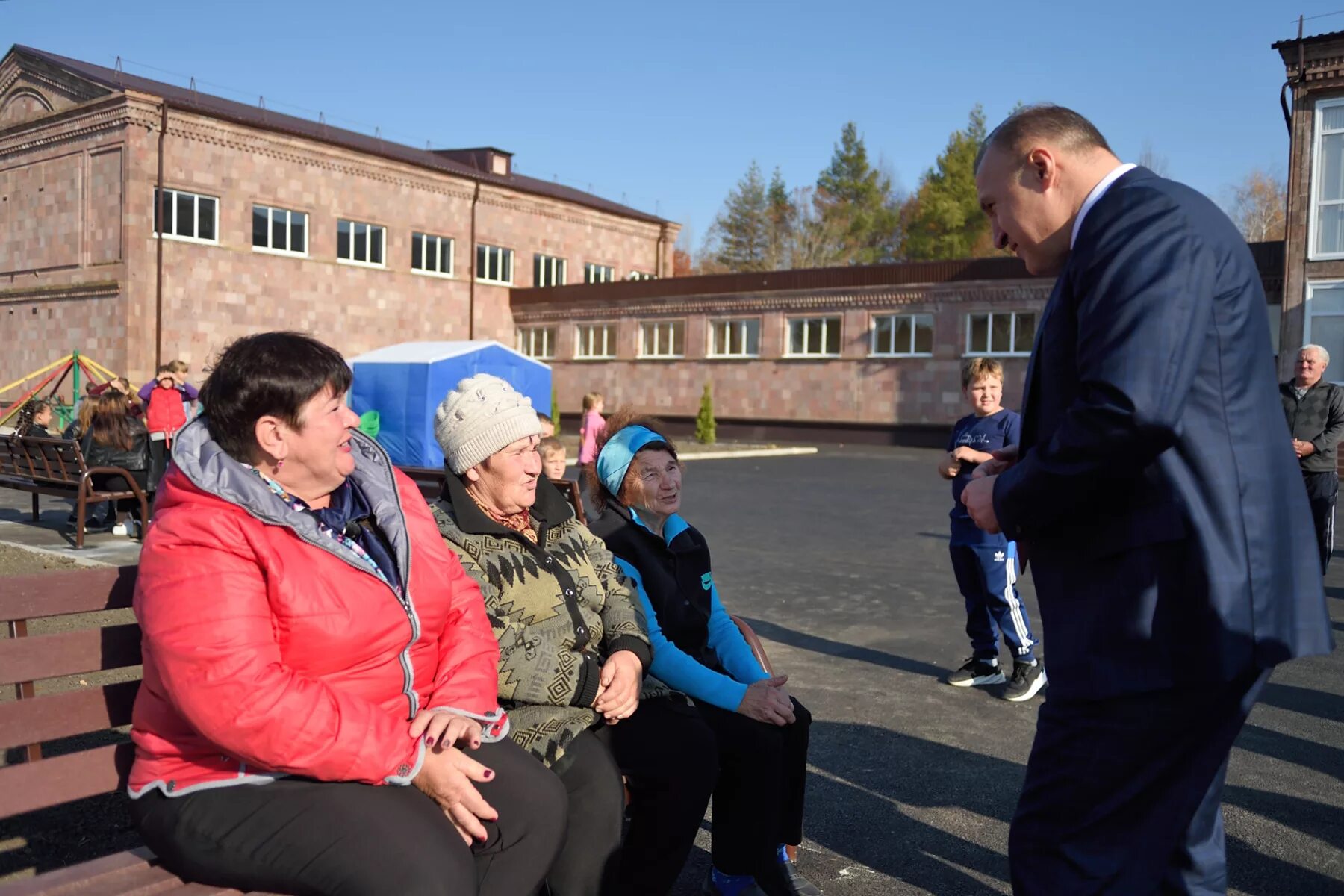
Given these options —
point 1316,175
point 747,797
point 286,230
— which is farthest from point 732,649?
point 286,230

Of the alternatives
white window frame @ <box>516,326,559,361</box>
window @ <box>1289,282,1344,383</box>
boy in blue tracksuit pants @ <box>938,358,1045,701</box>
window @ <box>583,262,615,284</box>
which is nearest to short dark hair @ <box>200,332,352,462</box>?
boy in blue tracksuit pants @ <box>938,358,1045,701</box>

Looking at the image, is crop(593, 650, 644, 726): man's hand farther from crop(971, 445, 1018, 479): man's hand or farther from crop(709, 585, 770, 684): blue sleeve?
crop(971, 445, 1018, 479): man's hand

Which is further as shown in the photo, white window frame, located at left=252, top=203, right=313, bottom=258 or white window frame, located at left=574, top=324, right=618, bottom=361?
white window frame, located at left=574, top=324, right=618, bottom=361

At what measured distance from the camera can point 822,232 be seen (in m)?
70.2

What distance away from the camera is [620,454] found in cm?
419

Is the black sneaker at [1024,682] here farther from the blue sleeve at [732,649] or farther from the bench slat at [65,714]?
the bench slat at [65,714]

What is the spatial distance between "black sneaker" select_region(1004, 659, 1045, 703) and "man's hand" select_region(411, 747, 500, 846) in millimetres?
4038

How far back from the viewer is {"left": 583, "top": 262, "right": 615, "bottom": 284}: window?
4909 centimetres

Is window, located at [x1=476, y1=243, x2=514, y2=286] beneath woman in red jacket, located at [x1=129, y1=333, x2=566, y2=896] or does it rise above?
above

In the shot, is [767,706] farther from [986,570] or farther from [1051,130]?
[986,570]

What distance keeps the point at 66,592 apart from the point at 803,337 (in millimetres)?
36377

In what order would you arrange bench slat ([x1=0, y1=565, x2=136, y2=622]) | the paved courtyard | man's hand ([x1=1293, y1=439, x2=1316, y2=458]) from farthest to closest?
man's hand ([x1=1293, y1=439, x2=1316, y2=458]), the paved courtyard, bench slat ([x1=0, y1=565, x2=136, y2=622])

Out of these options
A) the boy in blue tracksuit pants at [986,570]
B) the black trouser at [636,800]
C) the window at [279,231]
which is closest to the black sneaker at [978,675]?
the boy in blue tracksuit pants at [986,570]

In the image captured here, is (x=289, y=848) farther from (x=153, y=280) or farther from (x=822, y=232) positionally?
(x=822, y=232)
